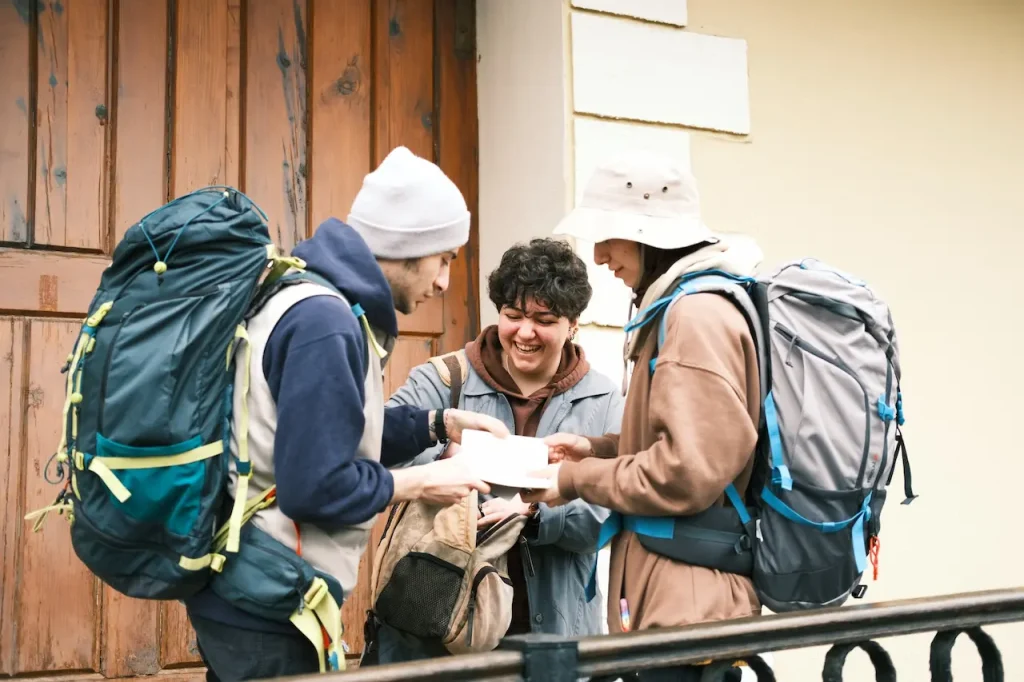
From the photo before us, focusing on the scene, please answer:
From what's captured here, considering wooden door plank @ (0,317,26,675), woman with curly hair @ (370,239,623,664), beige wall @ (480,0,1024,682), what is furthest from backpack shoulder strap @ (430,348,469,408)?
wooden door plank @ (0,317,26,675)

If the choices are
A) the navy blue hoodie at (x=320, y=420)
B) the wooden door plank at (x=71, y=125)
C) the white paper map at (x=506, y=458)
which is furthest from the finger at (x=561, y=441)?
the wooden door plank at (x=71, y=125)

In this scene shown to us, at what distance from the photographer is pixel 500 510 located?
2611mm

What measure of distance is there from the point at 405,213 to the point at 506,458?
0.59 m

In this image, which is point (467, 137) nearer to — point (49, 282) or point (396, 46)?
point (396, 46)

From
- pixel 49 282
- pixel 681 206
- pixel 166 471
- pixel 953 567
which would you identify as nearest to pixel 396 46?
pixel 49 282

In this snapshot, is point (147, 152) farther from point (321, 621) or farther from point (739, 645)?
point (739, 645)

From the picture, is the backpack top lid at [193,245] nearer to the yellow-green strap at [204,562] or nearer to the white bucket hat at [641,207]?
the yellow-green strap at [204,562]

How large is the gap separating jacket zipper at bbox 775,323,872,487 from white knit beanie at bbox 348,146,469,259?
687 mm

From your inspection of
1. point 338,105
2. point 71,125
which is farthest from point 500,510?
point 71,125


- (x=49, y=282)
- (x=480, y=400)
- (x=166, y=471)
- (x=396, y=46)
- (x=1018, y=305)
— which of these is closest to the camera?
(x=166, y=471)

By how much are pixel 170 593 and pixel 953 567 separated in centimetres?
315

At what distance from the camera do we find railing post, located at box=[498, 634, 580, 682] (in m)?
1.51

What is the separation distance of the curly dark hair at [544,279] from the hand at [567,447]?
0.47m

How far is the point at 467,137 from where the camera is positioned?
399cm
